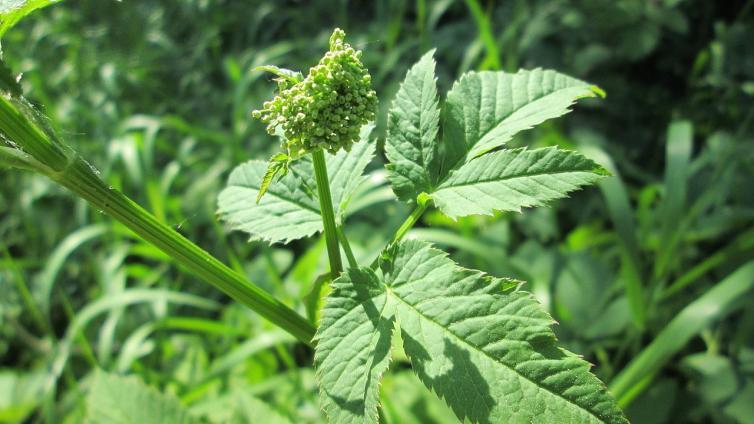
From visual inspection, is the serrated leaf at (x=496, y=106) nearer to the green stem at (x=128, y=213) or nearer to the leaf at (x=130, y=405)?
the green stem at (x=128, y=213)

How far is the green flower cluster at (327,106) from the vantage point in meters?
0.81

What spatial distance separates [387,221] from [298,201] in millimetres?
1824

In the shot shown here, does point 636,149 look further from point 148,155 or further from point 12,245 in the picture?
point 12,245

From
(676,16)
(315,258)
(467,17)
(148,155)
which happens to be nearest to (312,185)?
(315,258)

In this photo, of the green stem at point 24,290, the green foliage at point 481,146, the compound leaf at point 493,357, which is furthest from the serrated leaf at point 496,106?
the green stem at point 24,290

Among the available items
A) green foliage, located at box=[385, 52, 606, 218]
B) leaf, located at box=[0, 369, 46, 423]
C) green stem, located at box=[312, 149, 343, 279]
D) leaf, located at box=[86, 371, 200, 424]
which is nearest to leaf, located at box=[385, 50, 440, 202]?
green foliage, located at box=[385, 52, 606, 218]

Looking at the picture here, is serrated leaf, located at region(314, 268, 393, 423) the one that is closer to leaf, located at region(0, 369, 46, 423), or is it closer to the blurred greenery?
the blurred greenery

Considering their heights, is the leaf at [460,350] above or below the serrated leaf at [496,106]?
below

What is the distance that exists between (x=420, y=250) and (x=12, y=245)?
3.98m

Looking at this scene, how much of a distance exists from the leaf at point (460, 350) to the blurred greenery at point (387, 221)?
77cm

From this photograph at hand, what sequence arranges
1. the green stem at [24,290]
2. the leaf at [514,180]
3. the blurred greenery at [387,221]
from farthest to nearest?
1. the green stem at [24,290]
2. the blurred greenery at [387,221]
3. the leaf at [514,180]

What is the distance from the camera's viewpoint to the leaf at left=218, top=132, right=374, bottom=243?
106 cm

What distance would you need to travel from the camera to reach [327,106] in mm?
821

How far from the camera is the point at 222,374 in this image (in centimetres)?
259
